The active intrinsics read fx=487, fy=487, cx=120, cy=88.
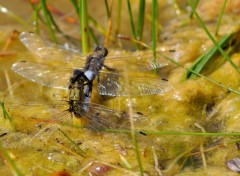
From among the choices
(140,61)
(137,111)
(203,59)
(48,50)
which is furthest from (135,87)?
(48,50)

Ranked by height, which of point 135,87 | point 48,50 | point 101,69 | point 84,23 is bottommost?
point 135,87

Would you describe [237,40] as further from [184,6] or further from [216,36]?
[184,6]

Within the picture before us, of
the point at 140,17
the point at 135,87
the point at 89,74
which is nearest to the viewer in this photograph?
the point at 135,87

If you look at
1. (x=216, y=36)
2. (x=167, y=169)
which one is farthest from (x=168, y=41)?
(x=167, y=169)

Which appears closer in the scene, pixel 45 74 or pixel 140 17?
pixel 45 74

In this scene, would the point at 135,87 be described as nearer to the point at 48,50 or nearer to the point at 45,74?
the point at 45,74

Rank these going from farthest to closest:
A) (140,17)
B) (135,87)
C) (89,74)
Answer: (140,17) → (89,74) → (135,87)

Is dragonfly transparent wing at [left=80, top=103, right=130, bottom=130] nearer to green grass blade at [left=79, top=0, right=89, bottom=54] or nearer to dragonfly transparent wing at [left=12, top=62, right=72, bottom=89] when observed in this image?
dragonfly transparent wing at [left=12, top=62, right=72, bottom=89]

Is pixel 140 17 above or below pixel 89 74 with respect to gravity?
above

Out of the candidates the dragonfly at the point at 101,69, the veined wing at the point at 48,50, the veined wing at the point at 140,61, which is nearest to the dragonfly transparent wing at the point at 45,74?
Answer: the dragonfly at the point at 101,69
